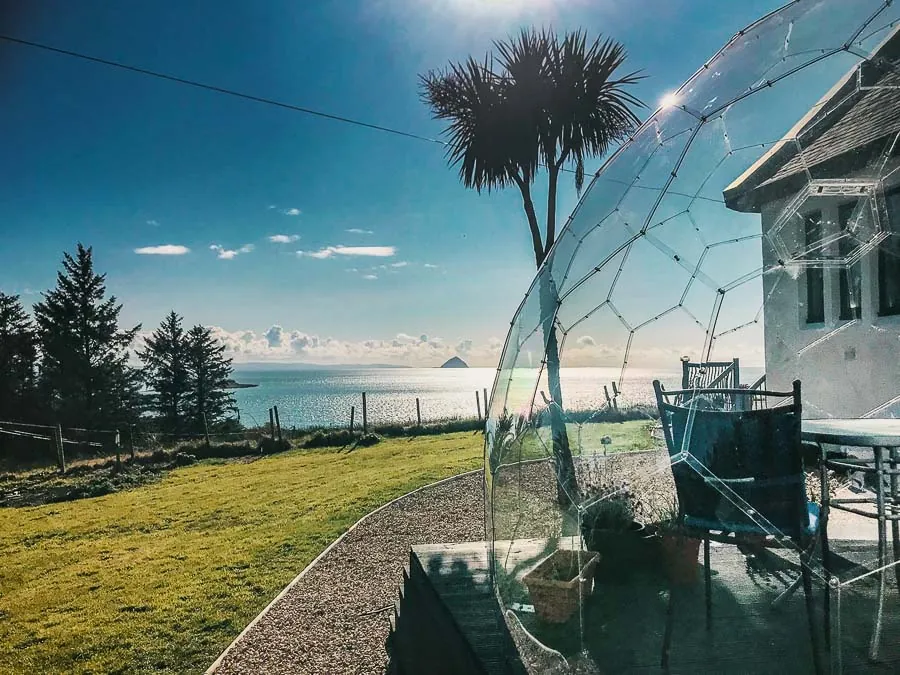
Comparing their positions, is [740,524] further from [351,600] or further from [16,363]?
[16,363]

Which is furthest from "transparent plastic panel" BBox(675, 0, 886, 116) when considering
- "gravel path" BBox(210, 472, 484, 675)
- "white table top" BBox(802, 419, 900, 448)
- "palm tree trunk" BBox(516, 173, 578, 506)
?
"gravel path" BBox(210, 472, 484, 675)

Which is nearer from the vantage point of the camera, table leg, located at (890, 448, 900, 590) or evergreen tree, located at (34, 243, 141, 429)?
table leg, located at (890, 448, 900, 590)

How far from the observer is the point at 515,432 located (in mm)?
2246

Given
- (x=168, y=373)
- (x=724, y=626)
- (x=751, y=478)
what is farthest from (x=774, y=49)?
(x=168, y=373)

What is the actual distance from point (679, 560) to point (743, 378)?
64cm

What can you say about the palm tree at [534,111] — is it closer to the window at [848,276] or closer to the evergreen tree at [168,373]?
the window at [848,276]

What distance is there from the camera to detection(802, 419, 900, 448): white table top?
1.56 meters

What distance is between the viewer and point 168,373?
37.6 metres

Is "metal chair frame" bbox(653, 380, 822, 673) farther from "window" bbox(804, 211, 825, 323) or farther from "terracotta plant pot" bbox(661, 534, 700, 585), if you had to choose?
"window" bbox(804, 211, 825, 323)

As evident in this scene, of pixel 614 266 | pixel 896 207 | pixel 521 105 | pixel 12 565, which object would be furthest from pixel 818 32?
pixel 12 565

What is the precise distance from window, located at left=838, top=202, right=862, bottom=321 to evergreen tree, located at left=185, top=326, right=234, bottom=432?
127ft

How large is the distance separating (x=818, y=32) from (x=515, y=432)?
1.62m

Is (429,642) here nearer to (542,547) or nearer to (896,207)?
(542,547)

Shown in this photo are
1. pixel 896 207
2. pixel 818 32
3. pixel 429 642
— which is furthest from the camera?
pixel 429 642
